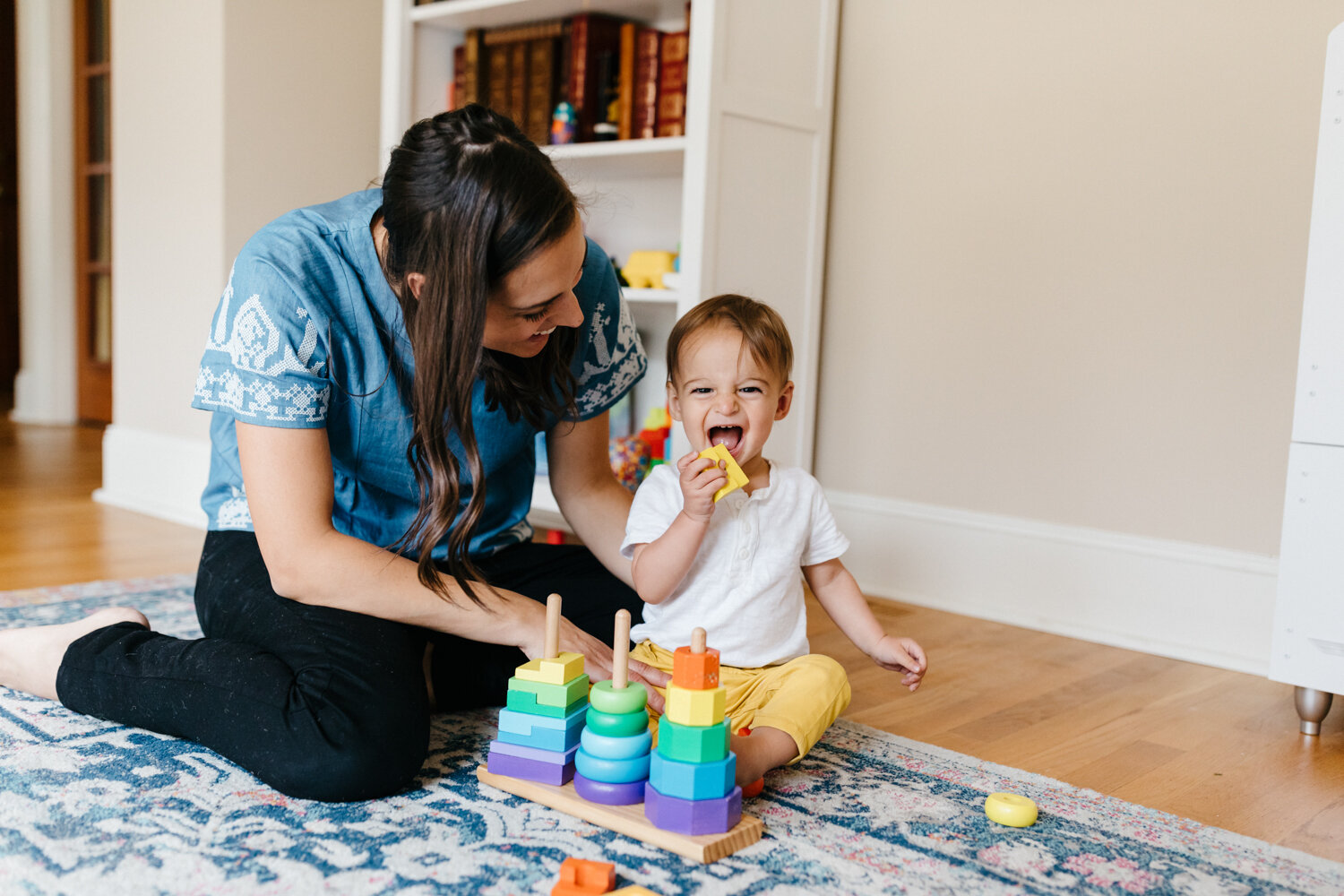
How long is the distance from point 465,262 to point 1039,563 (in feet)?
4.26

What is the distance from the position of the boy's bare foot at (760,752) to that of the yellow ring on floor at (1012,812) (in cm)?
19

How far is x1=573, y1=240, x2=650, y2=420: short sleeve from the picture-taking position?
1.36 metres

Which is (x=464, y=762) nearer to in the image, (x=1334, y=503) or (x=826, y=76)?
(x=1334, y=503)

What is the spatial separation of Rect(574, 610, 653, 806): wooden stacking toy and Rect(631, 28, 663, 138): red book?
147 centimetres

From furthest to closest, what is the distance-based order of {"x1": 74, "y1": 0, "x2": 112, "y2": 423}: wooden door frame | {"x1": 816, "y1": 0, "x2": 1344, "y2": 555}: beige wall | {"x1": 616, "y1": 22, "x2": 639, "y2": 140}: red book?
{"x1": 74, "y1": 0, "x2": 112, "y2": 423}: wooden door frame
{"x1": 616, "y1": 22, "x2": 639, "y2": 140}: red book
{"x1": 816, "y1": 0, "x2": 1344, "y2": 555}: beige wall

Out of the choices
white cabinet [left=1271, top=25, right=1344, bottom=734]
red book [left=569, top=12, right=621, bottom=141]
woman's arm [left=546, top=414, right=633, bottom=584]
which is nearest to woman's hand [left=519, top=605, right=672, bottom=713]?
woman's arm [left=546, top=414, right=633, bottom=584]

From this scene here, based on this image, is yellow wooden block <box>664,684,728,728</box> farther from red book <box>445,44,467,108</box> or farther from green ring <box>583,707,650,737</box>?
red book <box>445,44,467,108</box>

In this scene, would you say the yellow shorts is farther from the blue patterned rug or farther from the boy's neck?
the boy's neck

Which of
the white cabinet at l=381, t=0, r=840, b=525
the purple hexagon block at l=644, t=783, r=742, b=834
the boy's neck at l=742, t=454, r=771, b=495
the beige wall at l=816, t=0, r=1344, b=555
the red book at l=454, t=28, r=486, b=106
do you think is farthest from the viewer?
the red book at l=454, t=28, r=486, b=106

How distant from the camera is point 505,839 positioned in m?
0.99

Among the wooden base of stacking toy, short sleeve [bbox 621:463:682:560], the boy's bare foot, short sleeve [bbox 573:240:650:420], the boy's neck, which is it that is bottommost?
the wooden base of stacking toy

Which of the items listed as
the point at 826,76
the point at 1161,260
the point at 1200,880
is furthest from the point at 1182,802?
the point at 826,76

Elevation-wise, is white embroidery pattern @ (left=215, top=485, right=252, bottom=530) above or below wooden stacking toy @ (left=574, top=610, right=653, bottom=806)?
above

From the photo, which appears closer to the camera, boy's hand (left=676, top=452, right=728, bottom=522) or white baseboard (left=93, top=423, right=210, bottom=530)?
boy's hand (left=676, top=452, right=728, bottom=522)
